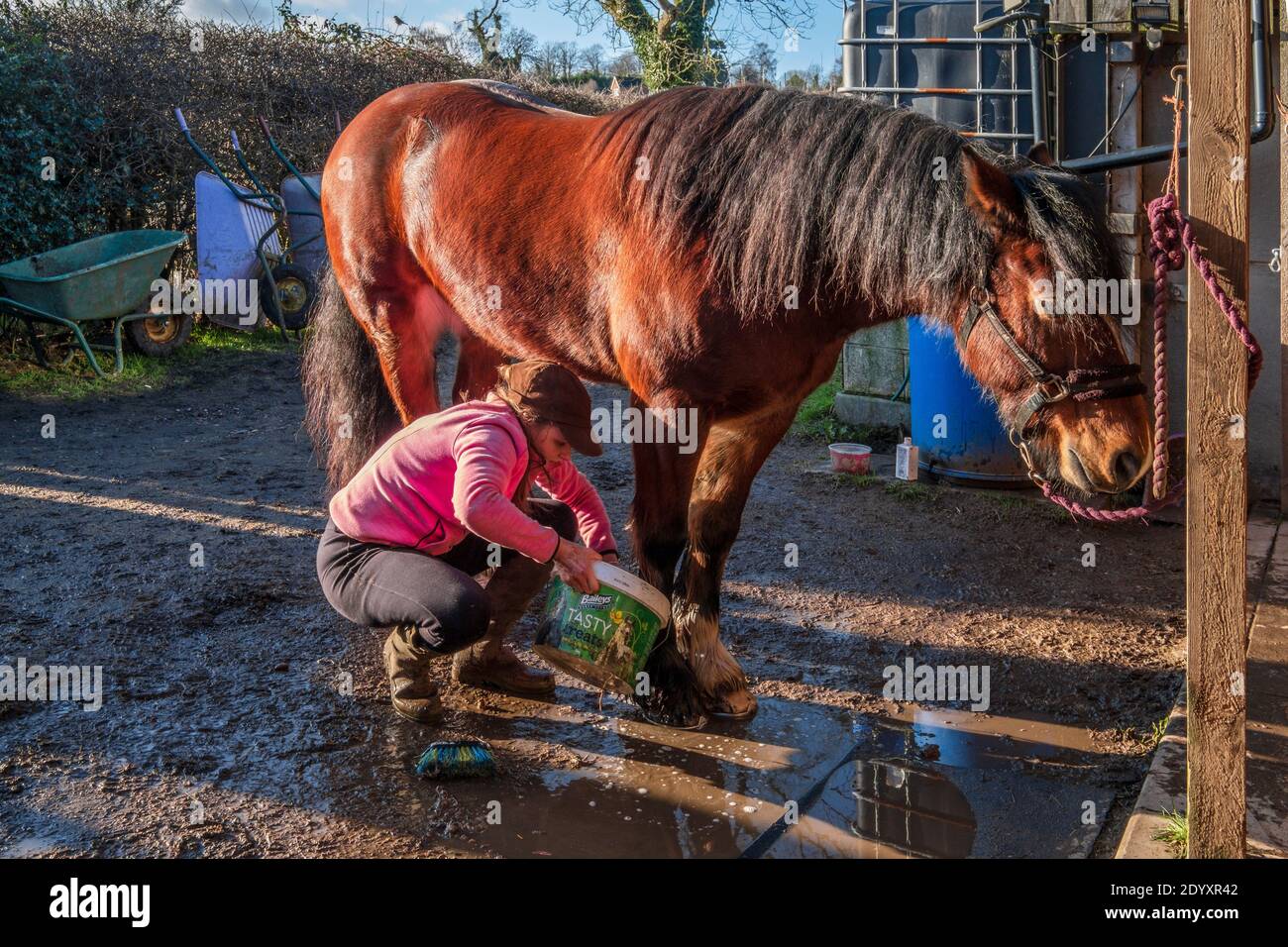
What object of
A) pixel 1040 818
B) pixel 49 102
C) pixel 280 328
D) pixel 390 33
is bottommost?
pixel 1040 818

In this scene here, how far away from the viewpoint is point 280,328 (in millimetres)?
9789

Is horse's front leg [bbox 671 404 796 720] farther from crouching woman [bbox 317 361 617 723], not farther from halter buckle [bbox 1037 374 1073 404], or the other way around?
halter buckle [bbox 1037 374 1073 404]

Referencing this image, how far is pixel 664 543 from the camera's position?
3695mm

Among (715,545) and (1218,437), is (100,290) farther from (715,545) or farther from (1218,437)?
(1218,437)

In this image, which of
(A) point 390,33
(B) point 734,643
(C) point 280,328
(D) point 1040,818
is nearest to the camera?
(D) point 1040,818

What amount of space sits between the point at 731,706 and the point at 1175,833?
1.39m

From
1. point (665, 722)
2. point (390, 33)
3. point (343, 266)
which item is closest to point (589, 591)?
point (665, 722)

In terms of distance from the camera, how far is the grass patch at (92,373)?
7.96 meters

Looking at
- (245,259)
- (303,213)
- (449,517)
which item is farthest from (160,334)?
(449,517)

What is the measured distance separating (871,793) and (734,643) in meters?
1.14

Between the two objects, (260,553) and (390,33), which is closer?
(260,553)

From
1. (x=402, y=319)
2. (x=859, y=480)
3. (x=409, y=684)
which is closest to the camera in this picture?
(x=409, y=684)
